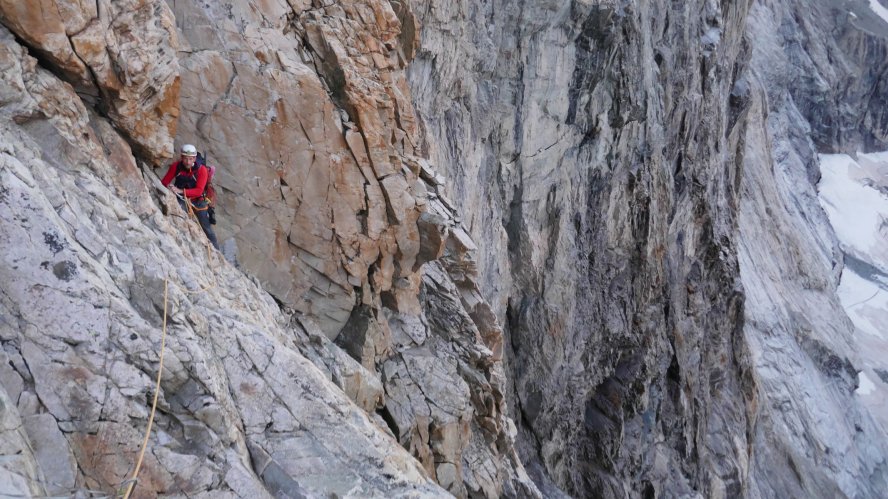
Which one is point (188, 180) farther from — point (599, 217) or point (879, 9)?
point (879, 9)

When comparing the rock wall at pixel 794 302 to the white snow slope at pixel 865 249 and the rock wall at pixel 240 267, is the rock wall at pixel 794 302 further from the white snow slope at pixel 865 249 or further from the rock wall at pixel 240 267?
the rock wall at pixel 240 267

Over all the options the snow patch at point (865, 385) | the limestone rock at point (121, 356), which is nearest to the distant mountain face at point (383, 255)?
the limestone rock at point (121, 356)

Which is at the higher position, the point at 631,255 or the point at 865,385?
the point at 631,255

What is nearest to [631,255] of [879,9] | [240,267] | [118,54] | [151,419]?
[240,267]

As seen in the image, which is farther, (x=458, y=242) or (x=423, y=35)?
(x=423, y=35)

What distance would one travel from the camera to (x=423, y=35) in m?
17.0

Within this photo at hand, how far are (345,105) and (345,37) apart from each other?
126cm

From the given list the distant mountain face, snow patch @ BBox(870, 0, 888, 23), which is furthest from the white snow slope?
the distant mountain face

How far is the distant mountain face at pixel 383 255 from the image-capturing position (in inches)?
261

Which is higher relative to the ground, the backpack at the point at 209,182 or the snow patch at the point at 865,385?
the backpack at the point at 209,182

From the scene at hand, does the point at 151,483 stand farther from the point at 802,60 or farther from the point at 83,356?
the point at 802,60

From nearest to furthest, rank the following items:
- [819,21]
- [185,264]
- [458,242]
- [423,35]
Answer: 1. [185,264]
2. [458,242]
3. [423,35]
4. [819,21]

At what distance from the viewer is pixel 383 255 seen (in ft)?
41.9

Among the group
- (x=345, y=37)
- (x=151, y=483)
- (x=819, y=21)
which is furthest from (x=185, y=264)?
(x=819, y=21)
